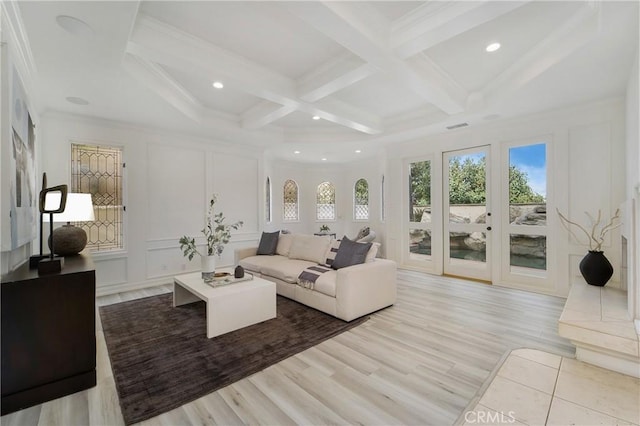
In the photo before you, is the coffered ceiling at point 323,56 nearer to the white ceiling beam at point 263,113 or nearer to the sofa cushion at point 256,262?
the white ceiling beam at point 263,113

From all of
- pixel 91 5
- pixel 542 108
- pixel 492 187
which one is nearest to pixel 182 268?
pixel 91 5

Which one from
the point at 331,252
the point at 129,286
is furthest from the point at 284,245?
the point at 129,286

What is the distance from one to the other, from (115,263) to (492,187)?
614 centimetres

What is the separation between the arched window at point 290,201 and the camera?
8328 millimetres

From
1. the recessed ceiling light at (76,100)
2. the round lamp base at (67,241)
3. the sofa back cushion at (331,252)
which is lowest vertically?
the sofa back cushion at (331,252)

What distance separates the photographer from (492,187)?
459cm

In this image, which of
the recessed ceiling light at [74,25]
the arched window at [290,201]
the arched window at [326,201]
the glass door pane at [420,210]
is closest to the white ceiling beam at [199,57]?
the recessed ceiling light at [74,25]

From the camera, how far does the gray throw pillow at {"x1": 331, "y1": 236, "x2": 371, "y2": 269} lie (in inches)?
137

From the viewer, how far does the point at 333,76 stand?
3168 mm

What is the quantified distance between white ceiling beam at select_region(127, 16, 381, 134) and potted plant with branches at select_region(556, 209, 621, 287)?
4.00 meters

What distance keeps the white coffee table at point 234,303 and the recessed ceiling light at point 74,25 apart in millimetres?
2402

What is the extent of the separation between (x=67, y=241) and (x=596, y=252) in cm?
592

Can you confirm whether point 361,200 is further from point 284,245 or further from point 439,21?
point 439,21

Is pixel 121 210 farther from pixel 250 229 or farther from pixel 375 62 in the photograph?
pixel 375 62
